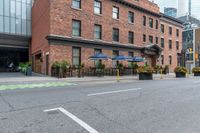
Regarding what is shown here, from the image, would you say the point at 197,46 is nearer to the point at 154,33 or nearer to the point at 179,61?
the point at 179,61

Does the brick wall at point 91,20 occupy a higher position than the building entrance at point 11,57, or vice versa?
the brick wall at point 91,20

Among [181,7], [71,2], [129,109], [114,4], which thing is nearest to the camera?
[129,109]

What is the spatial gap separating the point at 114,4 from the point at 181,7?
7520 cm

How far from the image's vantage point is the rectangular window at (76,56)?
23688mm

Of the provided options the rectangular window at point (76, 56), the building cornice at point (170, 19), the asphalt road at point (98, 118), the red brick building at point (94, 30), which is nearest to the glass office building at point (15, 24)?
the red brick building at point (94, 30)

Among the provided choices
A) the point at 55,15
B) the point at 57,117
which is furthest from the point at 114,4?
the point at 57,117

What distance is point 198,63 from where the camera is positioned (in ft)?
190

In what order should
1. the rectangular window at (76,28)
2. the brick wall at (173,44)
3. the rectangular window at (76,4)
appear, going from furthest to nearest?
1. the brick wall at (173,44)
2. the rectangular window at (76,4)
3. the rectangular window at (76,28)

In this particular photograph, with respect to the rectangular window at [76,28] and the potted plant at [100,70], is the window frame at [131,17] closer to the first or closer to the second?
the rectangular window at [76,28]

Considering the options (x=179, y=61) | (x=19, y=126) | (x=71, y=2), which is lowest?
(x=19, y=126)

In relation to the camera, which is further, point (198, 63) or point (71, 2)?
point (198, 63)

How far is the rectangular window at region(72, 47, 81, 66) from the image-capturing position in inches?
933

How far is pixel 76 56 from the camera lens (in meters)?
24.0

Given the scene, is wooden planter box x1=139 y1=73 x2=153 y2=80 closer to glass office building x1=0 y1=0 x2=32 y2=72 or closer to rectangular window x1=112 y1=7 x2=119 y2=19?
rectangular window x1=112 y1=7 x2=119 y2=19
